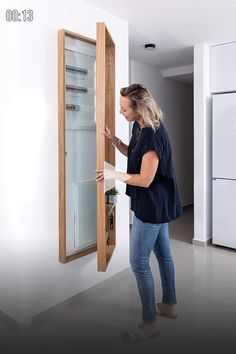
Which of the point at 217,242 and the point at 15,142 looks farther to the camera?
the point at 217,242

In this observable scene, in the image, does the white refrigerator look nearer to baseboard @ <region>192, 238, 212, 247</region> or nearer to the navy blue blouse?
baseboard @ <region>192, 238, 212, 247</region>

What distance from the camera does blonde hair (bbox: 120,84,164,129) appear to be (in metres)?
2.00

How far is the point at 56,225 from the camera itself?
245 centimetres

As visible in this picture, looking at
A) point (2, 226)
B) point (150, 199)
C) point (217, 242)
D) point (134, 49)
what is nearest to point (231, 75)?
point (134, 49)

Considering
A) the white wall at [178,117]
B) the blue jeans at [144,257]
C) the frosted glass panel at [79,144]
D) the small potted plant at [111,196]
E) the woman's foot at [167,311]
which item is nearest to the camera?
the blue jeans at [144,257]

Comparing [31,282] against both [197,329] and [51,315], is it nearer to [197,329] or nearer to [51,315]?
[51,315]

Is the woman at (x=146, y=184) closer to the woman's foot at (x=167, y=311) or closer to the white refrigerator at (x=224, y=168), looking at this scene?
the woman's foot at (x=167, y=311)

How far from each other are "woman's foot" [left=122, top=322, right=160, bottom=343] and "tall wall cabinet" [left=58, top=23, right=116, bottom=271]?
435 millimetres

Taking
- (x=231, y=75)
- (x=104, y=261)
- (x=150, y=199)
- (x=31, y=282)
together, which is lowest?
(x=31, y=282)

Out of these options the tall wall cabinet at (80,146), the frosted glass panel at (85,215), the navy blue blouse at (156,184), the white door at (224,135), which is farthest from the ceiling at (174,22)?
the frosted glass panel at (85,215)

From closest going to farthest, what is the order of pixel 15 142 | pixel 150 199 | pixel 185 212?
1. pixel 150 199
2. pixel 15 142
3. pixel 185 212

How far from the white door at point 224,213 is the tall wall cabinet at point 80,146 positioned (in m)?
1.62

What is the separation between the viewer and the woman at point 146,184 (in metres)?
1.96

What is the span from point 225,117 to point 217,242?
1.42 m
